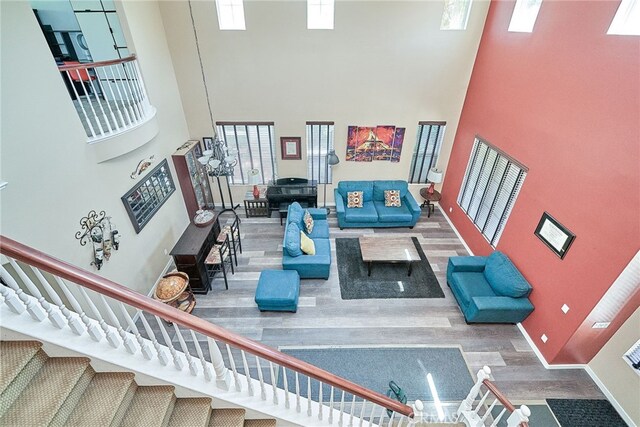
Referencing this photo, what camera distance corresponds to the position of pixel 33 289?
1.71m

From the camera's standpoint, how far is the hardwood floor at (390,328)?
390 centimetres

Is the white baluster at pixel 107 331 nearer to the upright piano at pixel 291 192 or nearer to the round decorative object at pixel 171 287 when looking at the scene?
the round decorative object at pixel 171 287

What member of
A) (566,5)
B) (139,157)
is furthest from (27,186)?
(566,5)

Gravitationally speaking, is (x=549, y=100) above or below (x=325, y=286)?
above

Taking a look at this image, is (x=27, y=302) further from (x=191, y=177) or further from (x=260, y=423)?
(x=191, y=177)

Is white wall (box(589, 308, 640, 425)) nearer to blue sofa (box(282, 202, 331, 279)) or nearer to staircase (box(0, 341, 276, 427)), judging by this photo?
blue sofa (box(282, 202, 331, 279))

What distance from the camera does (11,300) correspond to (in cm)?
168

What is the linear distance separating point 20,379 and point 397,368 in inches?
155

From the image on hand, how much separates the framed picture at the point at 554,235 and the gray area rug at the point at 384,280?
73.7 inches

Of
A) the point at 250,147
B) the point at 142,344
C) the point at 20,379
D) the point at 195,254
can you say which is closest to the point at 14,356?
the point at 20,379

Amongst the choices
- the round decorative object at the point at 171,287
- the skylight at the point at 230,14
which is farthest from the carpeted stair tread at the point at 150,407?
the skylight at the point at 230,14

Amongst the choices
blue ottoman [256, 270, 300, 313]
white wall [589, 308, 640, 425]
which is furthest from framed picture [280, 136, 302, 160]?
white wall [589, 308, 640, 425]

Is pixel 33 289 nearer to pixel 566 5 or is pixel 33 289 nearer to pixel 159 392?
pixel 159 392

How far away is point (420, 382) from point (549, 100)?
4431 mm
